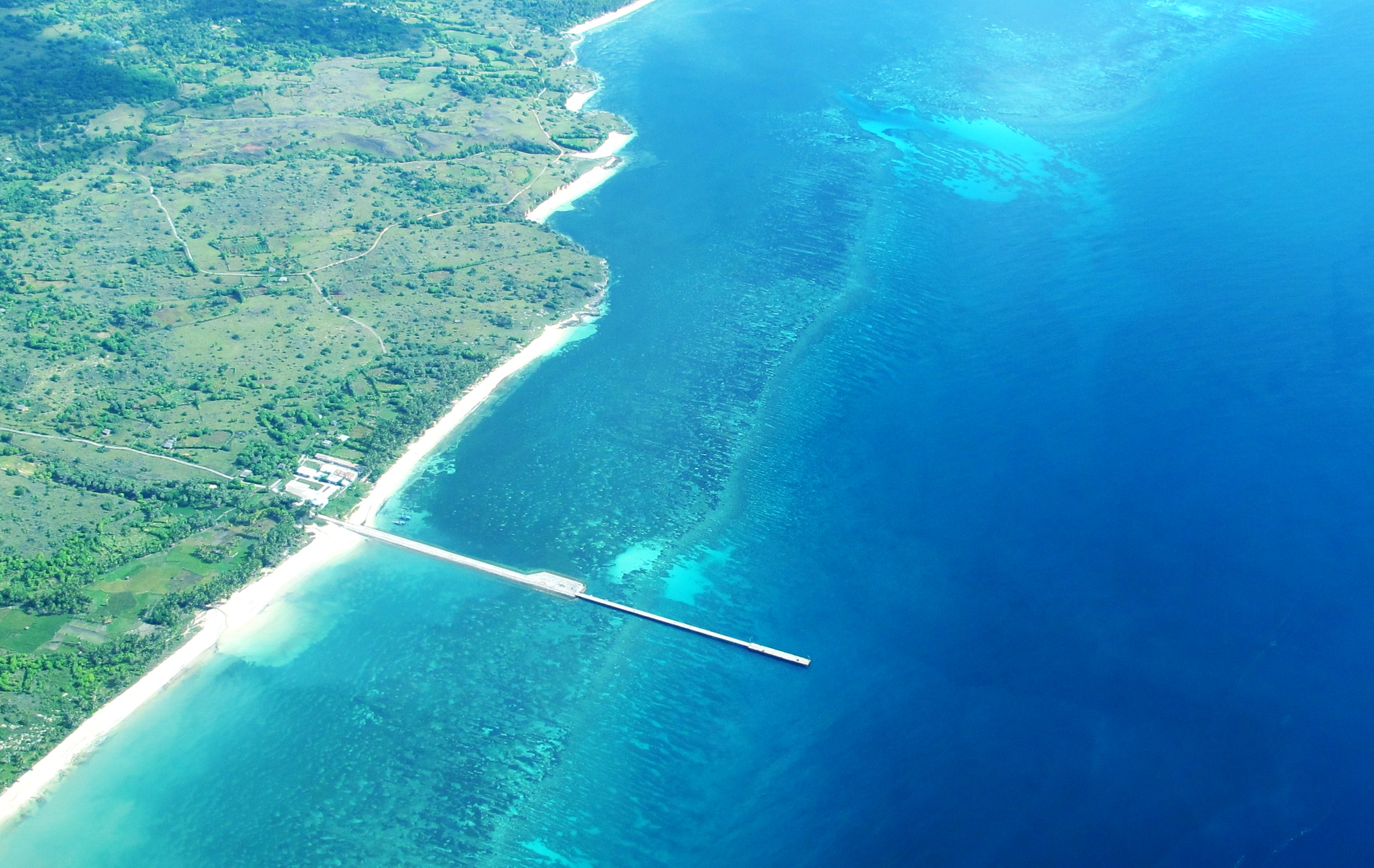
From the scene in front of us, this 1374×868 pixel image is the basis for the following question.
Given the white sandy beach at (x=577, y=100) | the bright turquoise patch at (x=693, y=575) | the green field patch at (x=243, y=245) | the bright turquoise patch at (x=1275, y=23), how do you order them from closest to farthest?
1. the bright turquoise patch at (x=693, y=575)
2. the green field patch at (x=243, y=245)
3. the white sandy beach at (x=577, y=100)
4. the bright turquoise patch at (x=1275, y=23)

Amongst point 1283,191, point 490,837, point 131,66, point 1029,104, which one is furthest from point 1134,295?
point 131,66

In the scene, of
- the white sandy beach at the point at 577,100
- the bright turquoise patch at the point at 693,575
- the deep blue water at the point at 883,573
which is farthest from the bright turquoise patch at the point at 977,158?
the bright turquoise patch at the point at 693,575

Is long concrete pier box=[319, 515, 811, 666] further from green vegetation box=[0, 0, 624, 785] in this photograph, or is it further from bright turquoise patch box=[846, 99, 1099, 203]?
bright turquoise patch box=[846, 99, 1099, 203]

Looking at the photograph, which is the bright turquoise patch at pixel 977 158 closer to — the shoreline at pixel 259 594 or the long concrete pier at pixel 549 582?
the shoreline at pixel 259 594

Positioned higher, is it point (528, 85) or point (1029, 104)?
point (1029, 104)

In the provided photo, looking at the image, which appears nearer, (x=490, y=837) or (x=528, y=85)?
(x=490, y=837)

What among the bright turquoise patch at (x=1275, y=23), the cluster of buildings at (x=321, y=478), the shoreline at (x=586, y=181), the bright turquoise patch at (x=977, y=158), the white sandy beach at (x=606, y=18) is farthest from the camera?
the white sandy beach at (x=606, y=18)

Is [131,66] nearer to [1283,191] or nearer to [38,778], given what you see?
[38,778]
